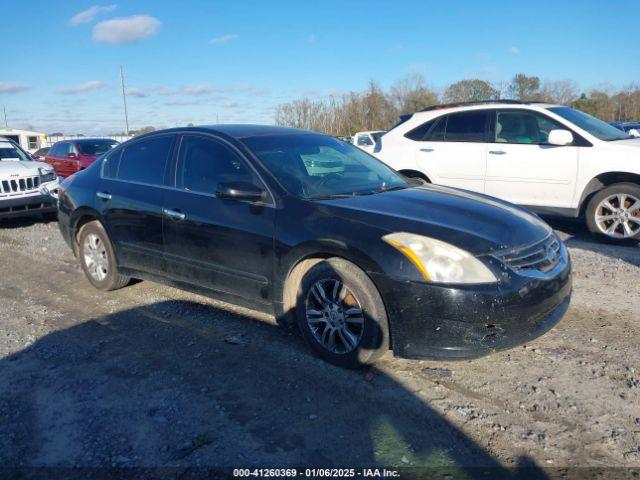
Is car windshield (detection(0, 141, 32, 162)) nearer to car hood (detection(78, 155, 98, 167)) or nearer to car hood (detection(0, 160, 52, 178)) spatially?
car hood (detection(0, 160, 52, 178))

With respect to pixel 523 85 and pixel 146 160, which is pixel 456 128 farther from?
pixel 523 85

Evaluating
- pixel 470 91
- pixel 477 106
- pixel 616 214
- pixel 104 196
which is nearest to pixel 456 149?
pixel 477 106

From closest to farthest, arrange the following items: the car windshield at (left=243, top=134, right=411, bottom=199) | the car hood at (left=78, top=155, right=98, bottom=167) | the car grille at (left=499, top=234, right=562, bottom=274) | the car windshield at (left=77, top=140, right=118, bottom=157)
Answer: the car grille at (left=499, top=234, right=562, bottom=274) → the car windshield at (left=243, top=134, right=411, bottom=199) → the car hood at (left=78, top=155, right=98, bottom=167) → the car windshield at (left=77, top=140, right=118, bottom=157)

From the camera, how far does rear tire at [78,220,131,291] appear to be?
18.1 ft

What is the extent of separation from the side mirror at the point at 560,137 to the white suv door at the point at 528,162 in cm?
16

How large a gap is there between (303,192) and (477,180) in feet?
15.0

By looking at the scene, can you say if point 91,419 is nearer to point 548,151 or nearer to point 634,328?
point 634,328

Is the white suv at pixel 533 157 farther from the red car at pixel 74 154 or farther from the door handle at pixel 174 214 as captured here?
the red car at pixel 74 154

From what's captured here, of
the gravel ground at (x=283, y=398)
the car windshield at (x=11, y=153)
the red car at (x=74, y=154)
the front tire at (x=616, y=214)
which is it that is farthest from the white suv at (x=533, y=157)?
the red car at (x=74, y=154)

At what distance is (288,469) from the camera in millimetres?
2689

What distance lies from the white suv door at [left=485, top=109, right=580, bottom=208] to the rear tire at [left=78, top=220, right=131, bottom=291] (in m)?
5.18

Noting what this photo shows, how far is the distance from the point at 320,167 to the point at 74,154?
46.6 ft

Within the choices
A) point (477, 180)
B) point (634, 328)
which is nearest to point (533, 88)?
point (477, 180)

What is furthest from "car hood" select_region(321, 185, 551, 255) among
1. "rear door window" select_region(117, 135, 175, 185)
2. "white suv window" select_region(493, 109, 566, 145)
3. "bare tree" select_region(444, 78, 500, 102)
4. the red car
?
"bare tree" select_region(444, 78, 500, 102)
